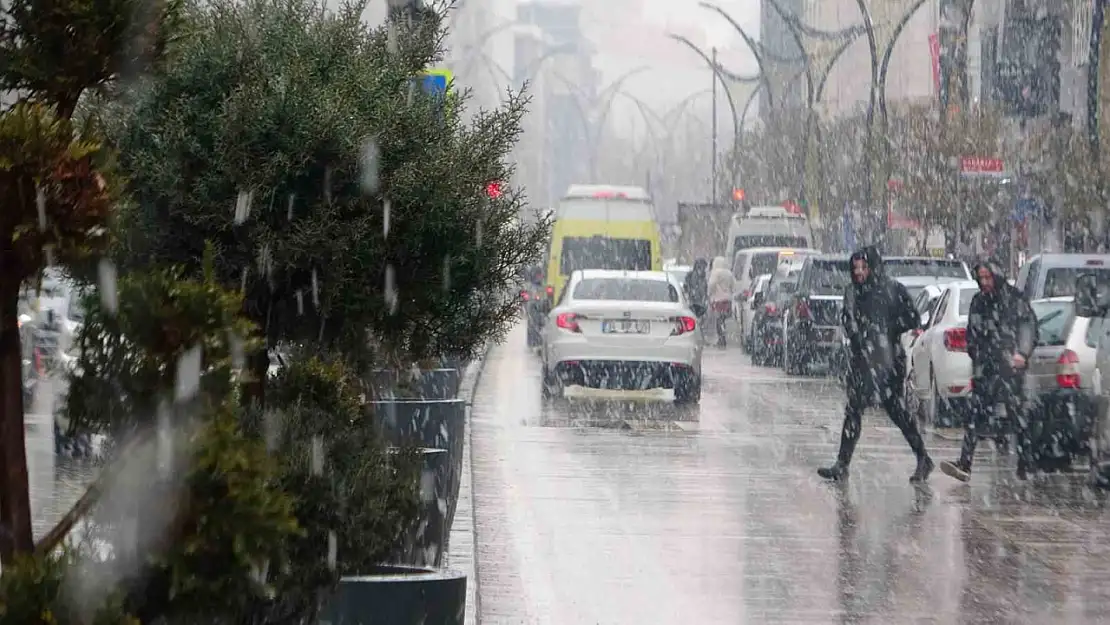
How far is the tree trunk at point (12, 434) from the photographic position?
3.66 meters

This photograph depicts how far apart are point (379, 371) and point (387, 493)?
7.01 ft

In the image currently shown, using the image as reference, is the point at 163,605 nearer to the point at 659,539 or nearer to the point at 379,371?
the point at 379,371

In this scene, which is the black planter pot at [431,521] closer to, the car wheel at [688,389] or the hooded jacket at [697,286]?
the car wheel at [688,389]

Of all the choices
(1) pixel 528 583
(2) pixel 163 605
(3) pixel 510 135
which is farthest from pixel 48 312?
(2) pixel 163 605

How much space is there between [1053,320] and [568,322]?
7265mm

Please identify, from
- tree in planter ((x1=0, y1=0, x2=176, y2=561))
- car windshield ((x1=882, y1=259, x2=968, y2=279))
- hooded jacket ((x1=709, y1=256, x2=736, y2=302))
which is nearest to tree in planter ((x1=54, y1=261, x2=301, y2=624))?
tree in planter ((x1=0, y1=0, x2=176, y2=561))

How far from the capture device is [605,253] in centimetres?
3984

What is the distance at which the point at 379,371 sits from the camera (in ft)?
28.0

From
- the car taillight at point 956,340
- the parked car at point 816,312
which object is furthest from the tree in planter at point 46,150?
the parked car at point 816,312

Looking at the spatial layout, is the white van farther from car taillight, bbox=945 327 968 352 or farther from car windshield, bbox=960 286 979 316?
car taillight, bbox=945 327 968 352

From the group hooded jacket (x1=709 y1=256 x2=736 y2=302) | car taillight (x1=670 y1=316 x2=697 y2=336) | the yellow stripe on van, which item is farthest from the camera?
hooded jacket (x1=709 y1=256 x2=736 y2=302)

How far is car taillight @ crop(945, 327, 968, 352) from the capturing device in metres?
19.3

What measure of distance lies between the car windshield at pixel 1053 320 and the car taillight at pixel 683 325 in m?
6.04

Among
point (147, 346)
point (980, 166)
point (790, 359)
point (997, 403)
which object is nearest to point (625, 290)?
point (790, 359)
